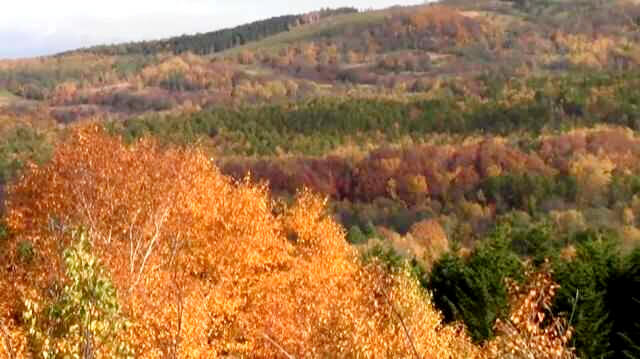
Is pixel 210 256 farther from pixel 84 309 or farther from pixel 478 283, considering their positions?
pixel 84 309

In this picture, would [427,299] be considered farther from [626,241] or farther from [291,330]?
[626,241]

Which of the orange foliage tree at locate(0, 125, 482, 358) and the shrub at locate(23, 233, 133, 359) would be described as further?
the orange foliage tree at locate(0, 125, 482, 358)

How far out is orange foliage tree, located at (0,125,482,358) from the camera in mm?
37656

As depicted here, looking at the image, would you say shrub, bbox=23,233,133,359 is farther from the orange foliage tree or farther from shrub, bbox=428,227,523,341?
shrub, bbox=428,227,523,341

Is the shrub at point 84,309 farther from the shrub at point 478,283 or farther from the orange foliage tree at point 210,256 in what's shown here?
the shrub at point 478,283

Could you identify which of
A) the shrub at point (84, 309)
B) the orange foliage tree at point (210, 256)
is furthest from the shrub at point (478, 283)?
the shrub at point (84, 309)

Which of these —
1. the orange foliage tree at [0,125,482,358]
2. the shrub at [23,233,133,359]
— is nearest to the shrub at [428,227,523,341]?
the orange foliage tree at [0,125,482,358]

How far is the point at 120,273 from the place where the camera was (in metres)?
35.8

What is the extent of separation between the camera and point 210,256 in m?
47.5

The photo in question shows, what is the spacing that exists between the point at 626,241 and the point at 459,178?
2800 inches

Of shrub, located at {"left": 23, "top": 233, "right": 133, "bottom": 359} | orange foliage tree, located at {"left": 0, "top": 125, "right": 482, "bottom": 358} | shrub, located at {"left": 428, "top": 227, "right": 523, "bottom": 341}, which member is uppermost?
shrub, located at {"left": 23, "top": 233, "right": 133, "bottom": 359}

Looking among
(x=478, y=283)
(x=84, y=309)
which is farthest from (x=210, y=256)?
(x=84, y=309)

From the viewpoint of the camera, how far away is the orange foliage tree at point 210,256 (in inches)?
1483

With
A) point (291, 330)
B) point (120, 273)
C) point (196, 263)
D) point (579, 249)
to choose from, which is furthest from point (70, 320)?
point (579, 249)
